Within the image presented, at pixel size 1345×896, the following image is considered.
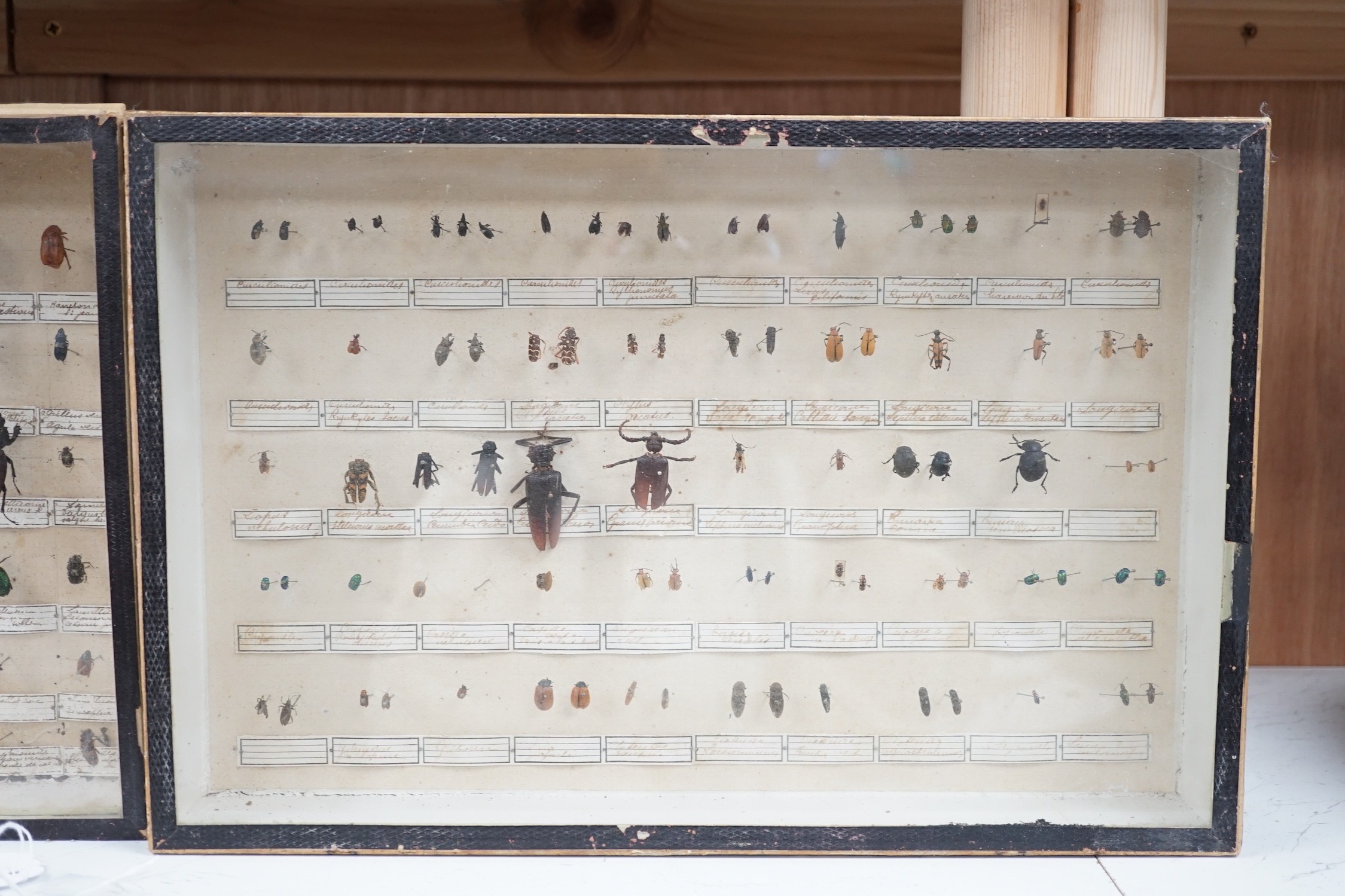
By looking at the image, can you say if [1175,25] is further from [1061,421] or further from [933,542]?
[933,542]

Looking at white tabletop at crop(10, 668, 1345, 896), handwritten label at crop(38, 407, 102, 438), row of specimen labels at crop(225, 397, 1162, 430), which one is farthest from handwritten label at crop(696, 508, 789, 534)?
handwritten label at crop(38, 407, 102, 438)

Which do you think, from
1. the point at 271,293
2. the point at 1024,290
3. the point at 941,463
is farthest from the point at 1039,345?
the point at 271,293

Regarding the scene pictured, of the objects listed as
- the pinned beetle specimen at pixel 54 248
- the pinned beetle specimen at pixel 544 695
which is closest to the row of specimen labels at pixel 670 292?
the pinned beetle specimen at pixel 54 248

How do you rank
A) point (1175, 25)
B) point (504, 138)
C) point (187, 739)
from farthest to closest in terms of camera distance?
point (1175, 25)
point (187, 739)
point (504, 138)

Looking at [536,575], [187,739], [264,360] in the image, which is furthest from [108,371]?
[536,575]

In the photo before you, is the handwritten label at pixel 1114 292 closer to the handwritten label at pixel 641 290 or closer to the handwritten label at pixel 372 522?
the handwritten label at pixel 641 290

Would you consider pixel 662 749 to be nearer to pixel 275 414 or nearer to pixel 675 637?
pixel 675 637

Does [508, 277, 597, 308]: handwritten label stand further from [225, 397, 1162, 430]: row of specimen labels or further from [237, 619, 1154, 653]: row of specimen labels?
[237, 619, 1154, 653]: row of specimen labels
